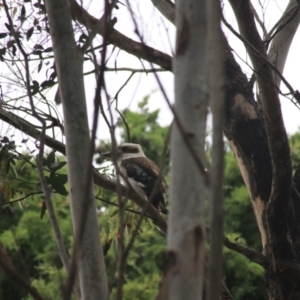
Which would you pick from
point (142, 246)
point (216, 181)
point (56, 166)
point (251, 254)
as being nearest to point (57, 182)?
point (56, 166)

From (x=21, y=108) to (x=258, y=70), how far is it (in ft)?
4.26

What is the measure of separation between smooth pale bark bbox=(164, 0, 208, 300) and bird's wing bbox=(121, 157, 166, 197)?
4631 mm

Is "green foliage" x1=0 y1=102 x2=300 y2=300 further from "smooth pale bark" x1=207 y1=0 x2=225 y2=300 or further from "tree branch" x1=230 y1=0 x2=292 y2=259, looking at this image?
"smooth pale bark" x1=207 y1=0 x2=225 y2=300

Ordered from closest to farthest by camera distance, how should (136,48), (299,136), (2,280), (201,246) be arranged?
(201,246)
(136,48)
(2,280)
(299,136)

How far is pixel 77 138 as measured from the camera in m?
2.76

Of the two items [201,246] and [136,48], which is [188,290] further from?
[136,48]

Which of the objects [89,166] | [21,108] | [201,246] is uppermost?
[21,108]

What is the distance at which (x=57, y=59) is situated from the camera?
9.36 ft

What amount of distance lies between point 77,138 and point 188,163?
1113 millimetres

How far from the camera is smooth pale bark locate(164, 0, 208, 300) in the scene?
1669 millimetres

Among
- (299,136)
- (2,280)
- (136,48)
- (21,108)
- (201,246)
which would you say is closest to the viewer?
(201,246)

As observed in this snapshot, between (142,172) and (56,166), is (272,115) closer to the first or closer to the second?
(56,166)

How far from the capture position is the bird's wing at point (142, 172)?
6.42 meters

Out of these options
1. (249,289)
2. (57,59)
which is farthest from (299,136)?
(57,59)
